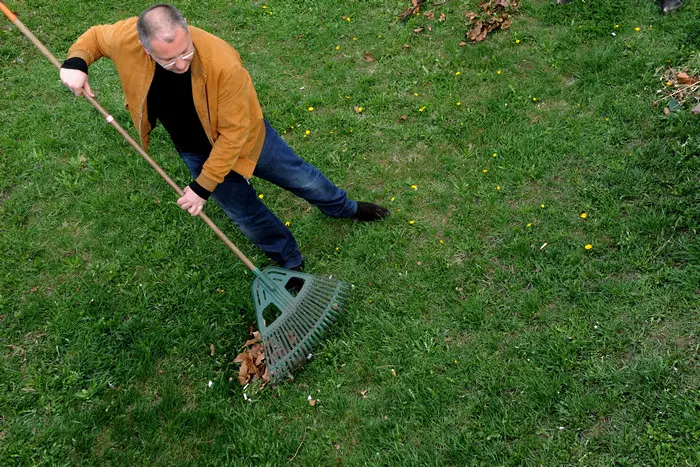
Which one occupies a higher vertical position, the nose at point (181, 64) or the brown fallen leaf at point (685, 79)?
the nose at point (181, 64)

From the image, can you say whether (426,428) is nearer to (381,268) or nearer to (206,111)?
(381,268)

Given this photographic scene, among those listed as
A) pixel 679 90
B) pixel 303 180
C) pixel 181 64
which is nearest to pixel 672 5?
pixel 679 90

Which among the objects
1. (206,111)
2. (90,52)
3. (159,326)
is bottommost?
(159,326)

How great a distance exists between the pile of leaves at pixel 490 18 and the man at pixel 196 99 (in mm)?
3076

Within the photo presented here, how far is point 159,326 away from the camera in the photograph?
3.92 metres

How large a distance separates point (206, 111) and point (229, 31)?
162 inches

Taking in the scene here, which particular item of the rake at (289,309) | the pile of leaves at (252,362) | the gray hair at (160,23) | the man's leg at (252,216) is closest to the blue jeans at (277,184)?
the man's leg at (252,216)

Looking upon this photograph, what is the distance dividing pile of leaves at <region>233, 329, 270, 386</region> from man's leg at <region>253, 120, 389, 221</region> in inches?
42.7

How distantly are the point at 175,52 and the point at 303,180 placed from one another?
1294mm

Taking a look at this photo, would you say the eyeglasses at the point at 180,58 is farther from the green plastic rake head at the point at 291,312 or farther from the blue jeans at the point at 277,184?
the green plastic rake head at the point at 291,312

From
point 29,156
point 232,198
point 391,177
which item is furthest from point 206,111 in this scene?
point 29,156

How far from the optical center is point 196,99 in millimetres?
2910

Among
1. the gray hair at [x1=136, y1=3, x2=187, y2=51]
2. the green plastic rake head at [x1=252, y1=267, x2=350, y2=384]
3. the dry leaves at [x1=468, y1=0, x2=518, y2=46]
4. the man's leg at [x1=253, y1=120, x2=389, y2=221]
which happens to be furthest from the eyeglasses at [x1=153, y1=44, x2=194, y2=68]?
the dry leaves at [x1=468, y1=0, x2=518, y2=46]

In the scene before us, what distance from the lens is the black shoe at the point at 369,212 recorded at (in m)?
4.27
